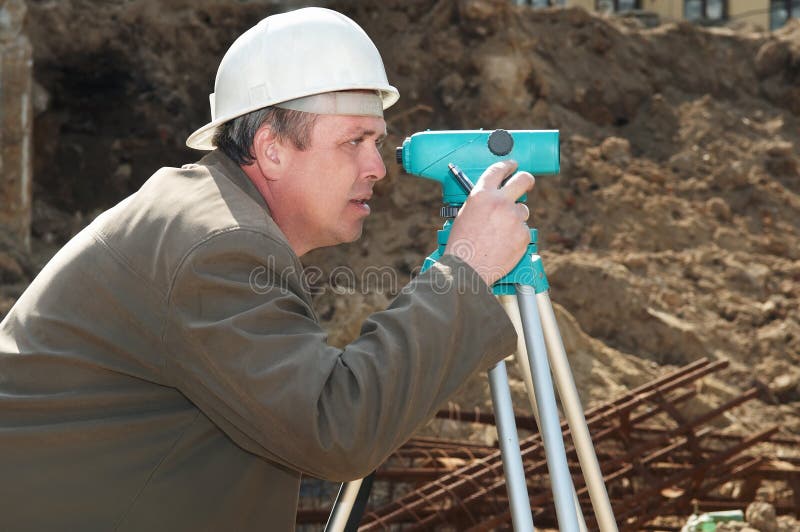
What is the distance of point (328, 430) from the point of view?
171 cm

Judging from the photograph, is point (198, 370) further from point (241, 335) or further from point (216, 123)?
point (216, 123)

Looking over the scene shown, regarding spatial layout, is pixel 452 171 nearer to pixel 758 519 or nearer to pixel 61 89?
pixel 758 519

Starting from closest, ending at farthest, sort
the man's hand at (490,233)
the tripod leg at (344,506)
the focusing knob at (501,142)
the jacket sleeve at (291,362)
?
the jacket sleeve at (291,362)
the man's hand at (490,233)
the focusing knob at (501,142)
the tripod leg at (344,506)

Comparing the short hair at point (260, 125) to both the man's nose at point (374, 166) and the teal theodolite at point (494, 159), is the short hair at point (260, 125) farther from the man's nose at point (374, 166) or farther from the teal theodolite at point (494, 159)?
the teal theodolite at point (494, 159)

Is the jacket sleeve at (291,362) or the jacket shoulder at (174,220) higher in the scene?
the jacket shoulder at (174,220)

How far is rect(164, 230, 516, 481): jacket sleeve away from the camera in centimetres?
170

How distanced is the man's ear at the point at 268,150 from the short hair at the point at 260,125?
0.01 meters

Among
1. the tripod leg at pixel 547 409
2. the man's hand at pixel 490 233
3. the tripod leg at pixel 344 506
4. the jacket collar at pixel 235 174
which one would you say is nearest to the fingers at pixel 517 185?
the man's hand at pixel 490 233

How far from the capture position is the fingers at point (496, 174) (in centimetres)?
205

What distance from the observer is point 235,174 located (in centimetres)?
206

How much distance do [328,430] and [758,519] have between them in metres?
3.37

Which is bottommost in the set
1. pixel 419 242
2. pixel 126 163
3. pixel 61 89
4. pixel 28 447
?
pixel 419 242

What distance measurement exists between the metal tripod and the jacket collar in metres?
0.38

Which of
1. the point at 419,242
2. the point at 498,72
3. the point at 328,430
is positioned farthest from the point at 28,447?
the point at 498,72
